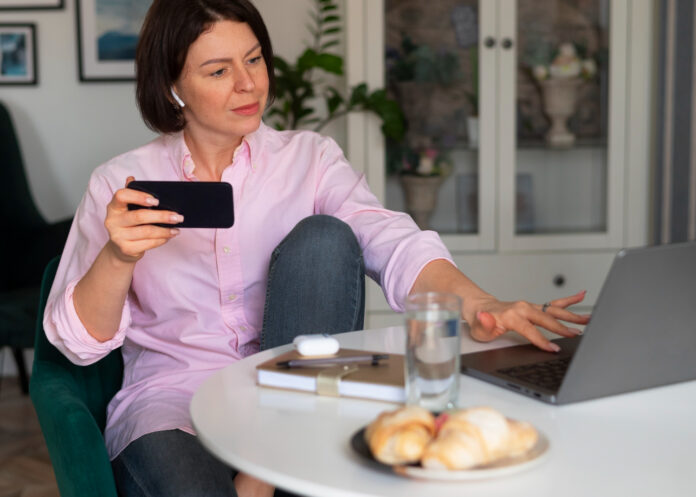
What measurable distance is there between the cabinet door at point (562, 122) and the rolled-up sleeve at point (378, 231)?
5.02 feet

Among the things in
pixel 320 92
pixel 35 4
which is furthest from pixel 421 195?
pixel 35 4

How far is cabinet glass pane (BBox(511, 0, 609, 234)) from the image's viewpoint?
294 centimetres

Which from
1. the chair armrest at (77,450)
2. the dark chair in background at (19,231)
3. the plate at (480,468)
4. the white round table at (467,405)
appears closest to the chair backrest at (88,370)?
the chair armrest at (77,450)

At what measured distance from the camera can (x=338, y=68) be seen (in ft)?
9.47

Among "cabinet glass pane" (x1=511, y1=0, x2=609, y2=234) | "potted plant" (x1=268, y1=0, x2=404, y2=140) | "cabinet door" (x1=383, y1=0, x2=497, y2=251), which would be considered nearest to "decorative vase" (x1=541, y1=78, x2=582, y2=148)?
"cabinet glass pane" (x1=511, y1=0, x2=609, y2=234)

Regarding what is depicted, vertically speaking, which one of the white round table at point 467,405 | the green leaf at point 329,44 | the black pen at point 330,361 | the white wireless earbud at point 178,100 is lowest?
the white round table at point 467,405

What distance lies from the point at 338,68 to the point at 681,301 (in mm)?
2173

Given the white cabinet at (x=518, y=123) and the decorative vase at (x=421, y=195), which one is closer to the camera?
the white cabinet at (x=518, y=123)

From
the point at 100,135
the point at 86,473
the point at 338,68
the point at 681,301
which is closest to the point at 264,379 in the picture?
the point at 86,473

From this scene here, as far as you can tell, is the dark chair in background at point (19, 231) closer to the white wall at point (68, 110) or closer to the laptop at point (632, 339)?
the white wall at point (68, 110)

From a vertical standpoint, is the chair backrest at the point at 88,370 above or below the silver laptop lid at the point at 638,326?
below

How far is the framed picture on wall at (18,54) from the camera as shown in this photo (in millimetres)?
3156

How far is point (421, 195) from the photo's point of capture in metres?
3.04

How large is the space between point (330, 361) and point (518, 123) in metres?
2.17
